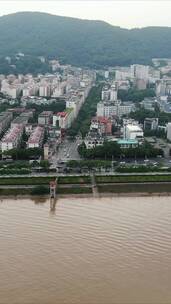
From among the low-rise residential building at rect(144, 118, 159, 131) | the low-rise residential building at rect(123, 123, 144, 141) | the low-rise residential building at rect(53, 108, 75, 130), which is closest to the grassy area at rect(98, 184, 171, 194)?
the low-rise residential building at rect(123, 123, 144, 141)

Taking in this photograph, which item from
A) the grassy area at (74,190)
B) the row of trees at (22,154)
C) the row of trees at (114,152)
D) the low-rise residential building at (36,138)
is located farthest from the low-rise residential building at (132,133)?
the grassy area at (74,190)

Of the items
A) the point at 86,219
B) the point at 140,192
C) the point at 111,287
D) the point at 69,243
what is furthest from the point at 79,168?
the point at 111,287

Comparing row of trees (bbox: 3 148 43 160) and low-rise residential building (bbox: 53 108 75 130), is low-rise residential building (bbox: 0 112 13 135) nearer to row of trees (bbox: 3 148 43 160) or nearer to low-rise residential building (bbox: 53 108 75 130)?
low-rise residential building (bbox: 53 108 75 130)

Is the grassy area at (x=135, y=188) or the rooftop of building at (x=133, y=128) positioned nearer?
the grassy area at (x=135, y=188)

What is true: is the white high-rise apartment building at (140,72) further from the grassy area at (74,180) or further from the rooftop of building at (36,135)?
the grassy area at (74,180)

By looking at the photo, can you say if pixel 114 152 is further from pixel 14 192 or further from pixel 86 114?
pixel 86 114
